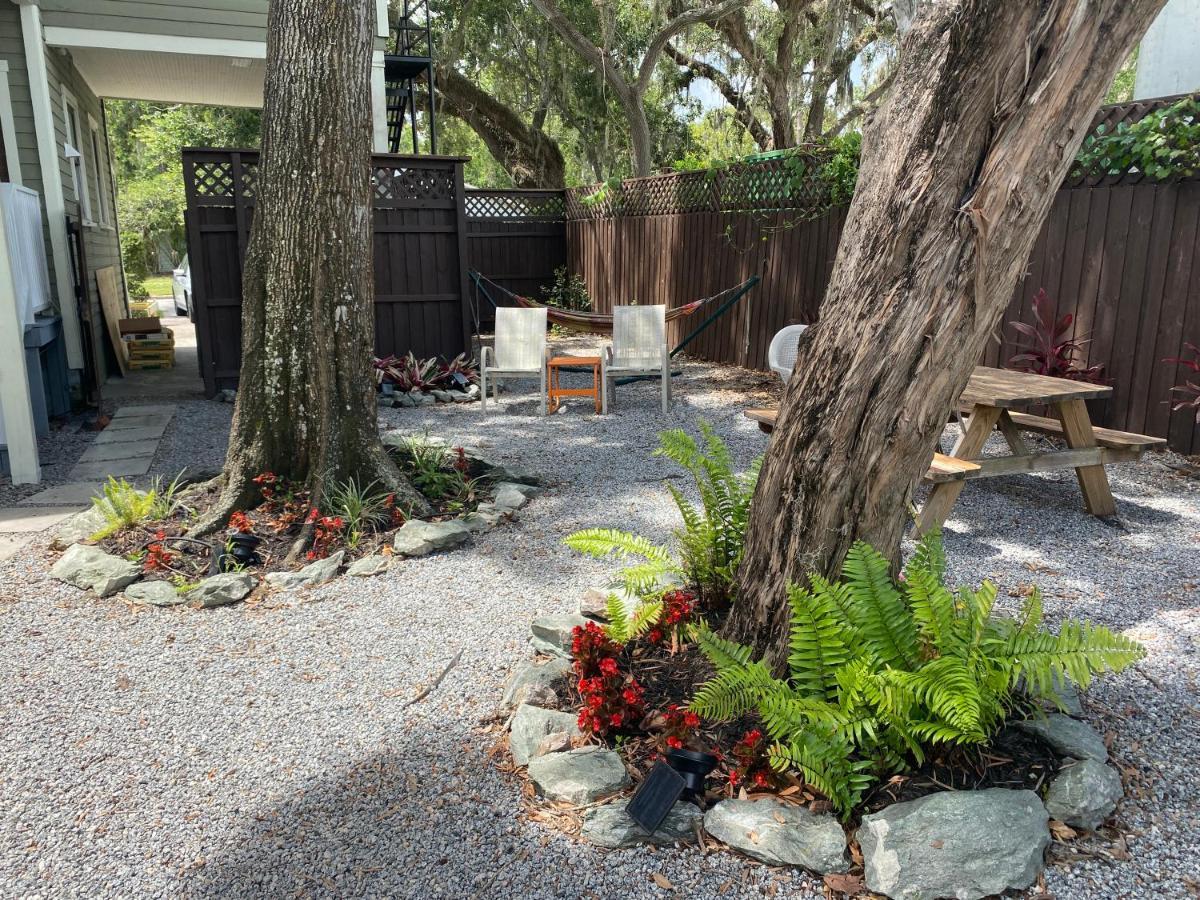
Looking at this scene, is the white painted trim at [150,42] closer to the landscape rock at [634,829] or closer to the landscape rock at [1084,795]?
the landscape rock at [634,829]

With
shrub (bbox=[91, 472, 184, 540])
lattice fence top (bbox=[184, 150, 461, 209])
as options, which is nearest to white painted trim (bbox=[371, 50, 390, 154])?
lattice fence top (bbox=[184, 150, 461, 209])

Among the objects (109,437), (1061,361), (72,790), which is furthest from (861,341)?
(109,437)

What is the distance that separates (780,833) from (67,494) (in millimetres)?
4166

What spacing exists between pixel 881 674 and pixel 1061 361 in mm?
4011

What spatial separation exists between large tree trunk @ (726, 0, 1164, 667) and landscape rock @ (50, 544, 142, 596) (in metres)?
2.53

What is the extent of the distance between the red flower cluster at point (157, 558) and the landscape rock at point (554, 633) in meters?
1.61

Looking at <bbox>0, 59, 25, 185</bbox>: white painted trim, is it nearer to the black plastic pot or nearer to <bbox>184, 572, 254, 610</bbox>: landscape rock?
<bbox>184, 572, 254, 610</bbox>: landscape rock

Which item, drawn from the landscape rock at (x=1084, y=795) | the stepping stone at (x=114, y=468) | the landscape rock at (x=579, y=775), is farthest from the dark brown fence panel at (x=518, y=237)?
the landscape rock at (x=1084, y=795)

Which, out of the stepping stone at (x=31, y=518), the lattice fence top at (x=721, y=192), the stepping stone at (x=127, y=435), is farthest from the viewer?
the lattice fence top at (x=721, y=192)

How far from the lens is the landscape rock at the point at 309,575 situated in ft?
11.2

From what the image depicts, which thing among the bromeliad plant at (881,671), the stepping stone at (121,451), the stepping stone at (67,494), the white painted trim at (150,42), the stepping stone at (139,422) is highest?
the white painted trim at (150,42)

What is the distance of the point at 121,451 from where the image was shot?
17.9 ft

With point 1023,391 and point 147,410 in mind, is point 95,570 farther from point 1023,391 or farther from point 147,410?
point 1023,391

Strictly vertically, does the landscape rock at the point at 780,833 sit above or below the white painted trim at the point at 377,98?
below
